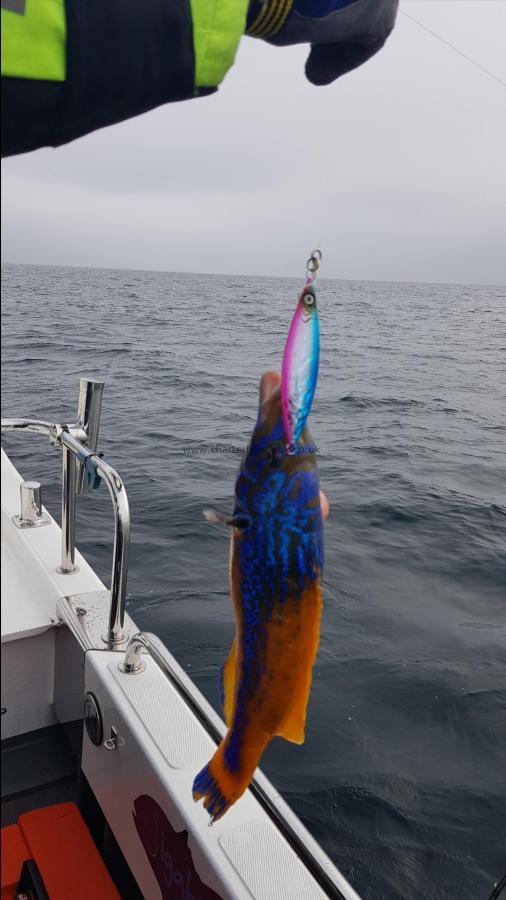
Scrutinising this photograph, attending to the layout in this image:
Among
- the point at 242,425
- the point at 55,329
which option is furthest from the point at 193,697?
the point at 55,329

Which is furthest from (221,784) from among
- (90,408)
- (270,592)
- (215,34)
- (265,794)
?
(90,408)

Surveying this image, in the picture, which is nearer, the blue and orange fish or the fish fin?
the blue and orange fish

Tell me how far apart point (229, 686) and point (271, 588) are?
232mm

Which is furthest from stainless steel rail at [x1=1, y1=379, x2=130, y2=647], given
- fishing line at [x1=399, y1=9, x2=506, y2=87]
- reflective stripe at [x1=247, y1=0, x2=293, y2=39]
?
fishing line at [x1=399, y1=9, x2=506, y2=87]

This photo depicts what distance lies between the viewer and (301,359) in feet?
3.28

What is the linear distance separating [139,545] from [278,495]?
5.51m

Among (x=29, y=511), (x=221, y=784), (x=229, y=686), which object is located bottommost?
(x=29, y=511)

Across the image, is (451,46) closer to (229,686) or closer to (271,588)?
(271,588)

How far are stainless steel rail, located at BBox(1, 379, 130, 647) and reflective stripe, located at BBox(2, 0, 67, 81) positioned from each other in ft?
4.19

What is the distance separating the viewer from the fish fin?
120 centimetres

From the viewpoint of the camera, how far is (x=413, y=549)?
21.5 ft

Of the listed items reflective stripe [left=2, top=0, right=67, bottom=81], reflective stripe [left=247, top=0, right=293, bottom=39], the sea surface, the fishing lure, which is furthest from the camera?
the sea surface

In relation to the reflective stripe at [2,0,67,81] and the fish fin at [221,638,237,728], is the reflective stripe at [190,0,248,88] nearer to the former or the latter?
the reflective stripe at [2,0,67,81]

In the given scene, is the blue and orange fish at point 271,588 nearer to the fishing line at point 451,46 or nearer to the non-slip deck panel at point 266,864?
the fishing line at point 451,46
